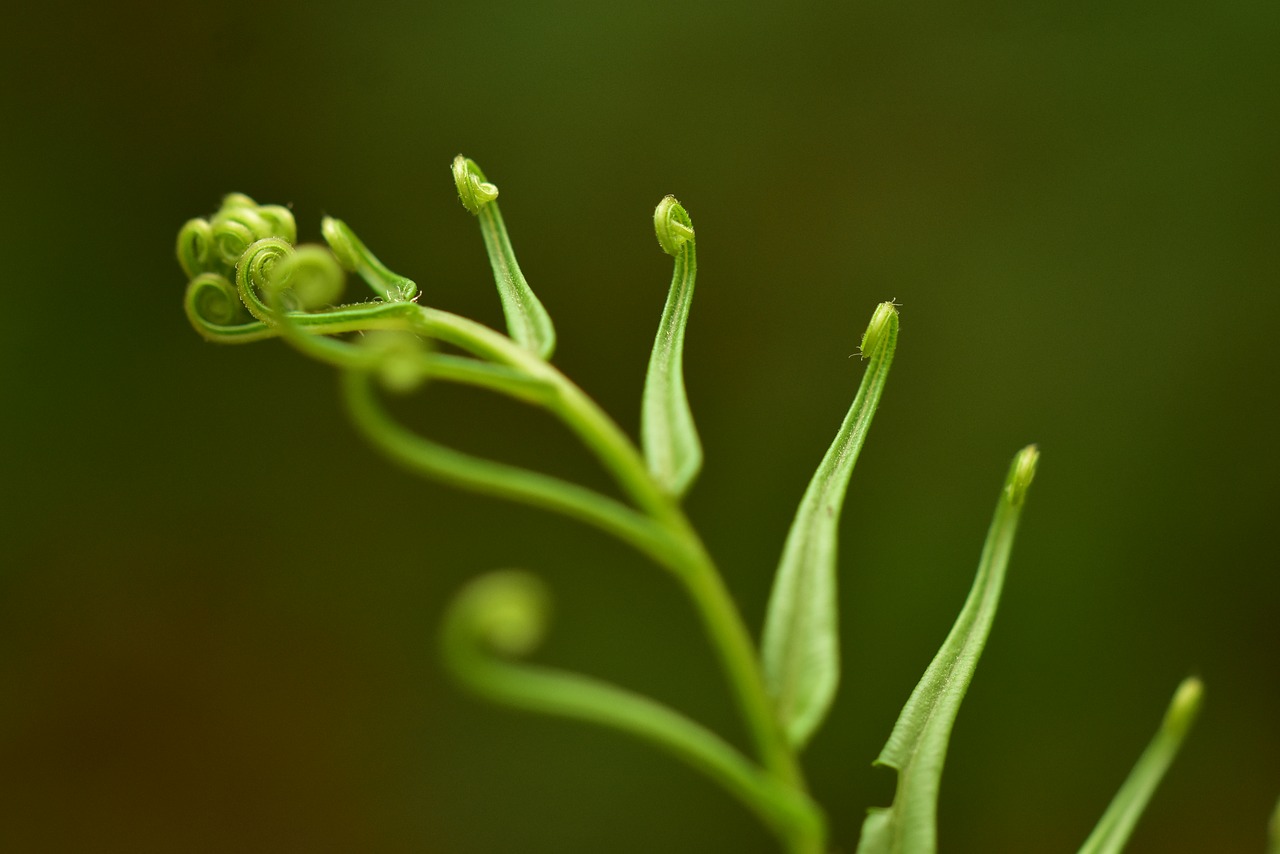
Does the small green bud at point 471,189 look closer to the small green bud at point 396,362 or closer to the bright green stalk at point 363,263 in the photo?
the bright green stalk at point 363,263

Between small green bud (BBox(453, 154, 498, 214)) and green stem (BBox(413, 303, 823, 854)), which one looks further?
small green bud (BBox(453, 154, 498, 214))

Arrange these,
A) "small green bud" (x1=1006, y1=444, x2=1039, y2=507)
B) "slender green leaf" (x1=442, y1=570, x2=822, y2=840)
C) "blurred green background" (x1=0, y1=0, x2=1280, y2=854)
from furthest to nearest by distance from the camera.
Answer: "blurred green background" (x1=0, y1=0, x2=1280, y2=854) → "small green bud" (x1=1006, y1=444, x2=1039, y2=507) → "slender green leaf" (x1=442, y1=570, x2=822, y2=840)

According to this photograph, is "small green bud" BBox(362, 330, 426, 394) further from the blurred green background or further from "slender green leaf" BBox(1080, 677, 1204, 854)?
the blurred green background

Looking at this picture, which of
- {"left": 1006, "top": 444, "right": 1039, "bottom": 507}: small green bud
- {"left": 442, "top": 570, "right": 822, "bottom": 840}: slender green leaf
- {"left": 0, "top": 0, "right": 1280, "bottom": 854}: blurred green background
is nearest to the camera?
{"left": 442, "top": 570, "right": 822, "bottom": 840}: slender green leaf

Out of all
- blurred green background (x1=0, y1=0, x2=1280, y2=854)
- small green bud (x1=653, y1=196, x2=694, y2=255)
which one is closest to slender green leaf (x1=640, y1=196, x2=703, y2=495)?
small green bud (x1=653, y1=196, x2=694, y2=255)

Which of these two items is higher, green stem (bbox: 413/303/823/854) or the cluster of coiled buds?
the cluster of coiled buds

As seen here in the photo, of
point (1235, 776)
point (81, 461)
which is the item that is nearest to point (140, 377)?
point (81, 461)

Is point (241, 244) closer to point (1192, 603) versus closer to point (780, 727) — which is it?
→ point (780, 727)
